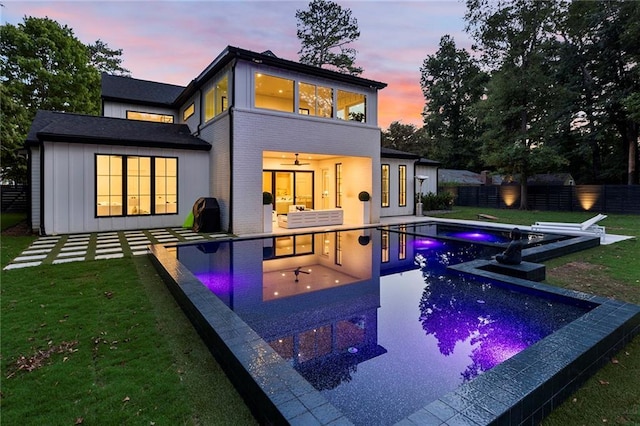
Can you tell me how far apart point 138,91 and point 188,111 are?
4.70 meters

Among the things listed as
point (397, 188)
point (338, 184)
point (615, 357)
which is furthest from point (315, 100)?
point (615, 357)

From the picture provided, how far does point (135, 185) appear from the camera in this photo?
11070mm

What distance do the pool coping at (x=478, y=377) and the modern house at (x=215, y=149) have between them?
7703mm

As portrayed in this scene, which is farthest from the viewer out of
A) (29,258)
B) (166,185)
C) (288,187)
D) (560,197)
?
(560,197)

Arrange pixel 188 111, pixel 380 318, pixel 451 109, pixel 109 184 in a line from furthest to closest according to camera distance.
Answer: pixel 451 109 < pixel 188 111 < pixel 109 184 < pixel 380 318

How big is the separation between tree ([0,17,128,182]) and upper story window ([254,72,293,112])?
1408 cm

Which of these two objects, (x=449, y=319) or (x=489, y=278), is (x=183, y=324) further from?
(x=489, y=278)

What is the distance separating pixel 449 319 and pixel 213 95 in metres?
11.0

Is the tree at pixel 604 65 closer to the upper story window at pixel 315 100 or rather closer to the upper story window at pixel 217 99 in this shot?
the upper story window at pixel 315 100

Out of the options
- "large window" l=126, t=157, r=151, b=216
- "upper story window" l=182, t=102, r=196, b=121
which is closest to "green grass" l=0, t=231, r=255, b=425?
"large window" l=126, t=157, r=151, b=216

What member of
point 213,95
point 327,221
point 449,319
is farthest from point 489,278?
point 213,95

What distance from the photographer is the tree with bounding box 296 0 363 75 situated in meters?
25.1

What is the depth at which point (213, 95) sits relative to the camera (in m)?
12.0

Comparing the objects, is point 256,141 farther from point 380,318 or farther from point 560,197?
point 560,197
